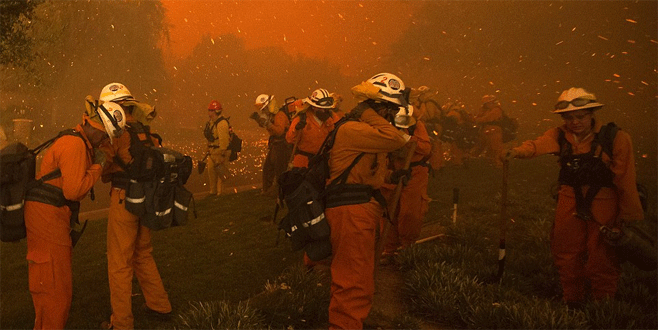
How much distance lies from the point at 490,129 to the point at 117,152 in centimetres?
1273

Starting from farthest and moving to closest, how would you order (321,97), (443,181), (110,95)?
1. (443,181)
2. (321,97)
3. (110,95)

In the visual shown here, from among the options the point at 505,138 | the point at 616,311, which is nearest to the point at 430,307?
the point at 616,311

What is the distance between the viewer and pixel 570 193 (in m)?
5.24

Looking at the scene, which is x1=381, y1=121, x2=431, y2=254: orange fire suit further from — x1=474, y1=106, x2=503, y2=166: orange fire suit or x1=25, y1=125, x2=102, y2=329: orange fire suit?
x1=474, y1=106, x2=503, y2=166: orange fire suit

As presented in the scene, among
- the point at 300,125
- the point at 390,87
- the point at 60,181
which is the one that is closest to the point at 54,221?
the point at 60,181

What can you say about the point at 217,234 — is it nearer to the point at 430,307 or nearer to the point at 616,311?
the point at 430,307

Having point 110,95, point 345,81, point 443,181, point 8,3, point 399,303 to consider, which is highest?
point 345,81

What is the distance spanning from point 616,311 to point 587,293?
0.61m

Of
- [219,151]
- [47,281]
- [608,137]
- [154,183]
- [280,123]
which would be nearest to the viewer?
[47,281]

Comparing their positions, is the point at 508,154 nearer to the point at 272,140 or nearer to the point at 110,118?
the point at 110,118

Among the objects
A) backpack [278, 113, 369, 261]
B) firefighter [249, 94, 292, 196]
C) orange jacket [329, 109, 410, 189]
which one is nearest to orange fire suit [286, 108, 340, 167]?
firefighter [249, 94, 292, 196]

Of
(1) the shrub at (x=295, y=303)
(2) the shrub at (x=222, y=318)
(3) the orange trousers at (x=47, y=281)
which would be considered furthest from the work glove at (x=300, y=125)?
(3) the orange trousers at (x=47, y=281)

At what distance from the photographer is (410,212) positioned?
22.6 feet

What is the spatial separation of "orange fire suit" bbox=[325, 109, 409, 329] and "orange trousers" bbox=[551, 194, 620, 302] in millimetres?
2201
